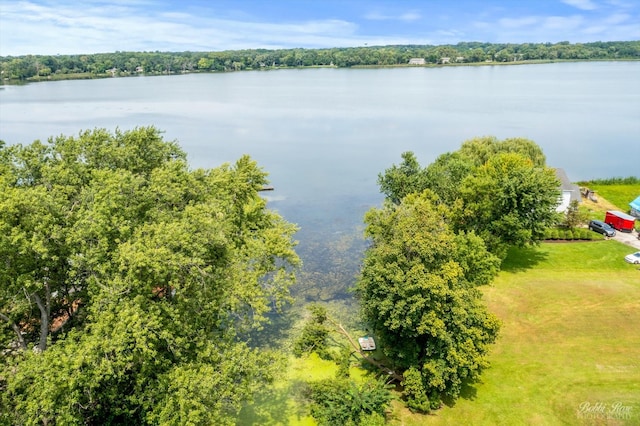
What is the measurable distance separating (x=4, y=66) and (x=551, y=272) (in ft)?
687

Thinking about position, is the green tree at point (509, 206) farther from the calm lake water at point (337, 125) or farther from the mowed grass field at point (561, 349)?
the calm lake water at point (337, 125)

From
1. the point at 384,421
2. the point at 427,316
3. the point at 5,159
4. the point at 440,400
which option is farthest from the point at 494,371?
the point at 5,159

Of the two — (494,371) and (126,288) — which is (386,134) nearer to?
(494,371)

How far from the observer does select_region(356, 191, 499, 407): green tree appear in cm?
2033

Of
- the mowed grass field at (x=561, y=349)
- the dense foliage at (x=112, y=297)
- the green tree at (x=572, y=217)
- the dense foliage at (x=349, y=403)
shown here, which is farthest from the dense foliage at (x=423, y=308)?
the green tree at (x=572, y=217)

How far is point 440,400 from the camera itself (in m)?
21.0

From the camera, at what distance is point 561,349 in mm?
24141

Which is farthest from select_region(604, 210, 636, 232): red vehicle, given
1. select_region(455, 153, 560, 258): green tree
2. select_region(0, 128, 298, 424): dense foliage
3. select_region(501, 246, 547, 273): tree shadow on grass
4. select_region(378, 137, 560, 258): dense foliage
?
select_region(0, 128, 298, 424): dense foliage

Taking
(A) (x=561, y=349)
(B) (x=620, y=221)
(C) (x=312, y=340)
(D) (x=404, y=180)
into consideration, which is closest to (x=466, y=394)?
(A) (x=561, y=349)

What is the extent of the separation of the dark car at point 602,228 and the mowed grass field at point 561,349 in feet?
10.6

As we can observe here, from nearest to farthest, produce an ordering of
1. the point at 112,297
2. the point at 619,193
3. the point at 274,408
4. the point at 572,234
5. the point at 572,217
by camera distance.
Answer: the point at 112,297 < the point at 274,408 < the point at 572,234 < the point at 572,217 < the point at 619,193

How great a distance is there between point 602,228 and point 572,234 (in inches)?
111

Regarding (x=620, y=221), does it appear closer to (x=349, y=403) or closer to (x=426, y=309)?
(x=426, y=309)

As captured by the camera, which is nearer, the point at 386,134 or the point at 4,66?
the point at 386,134
